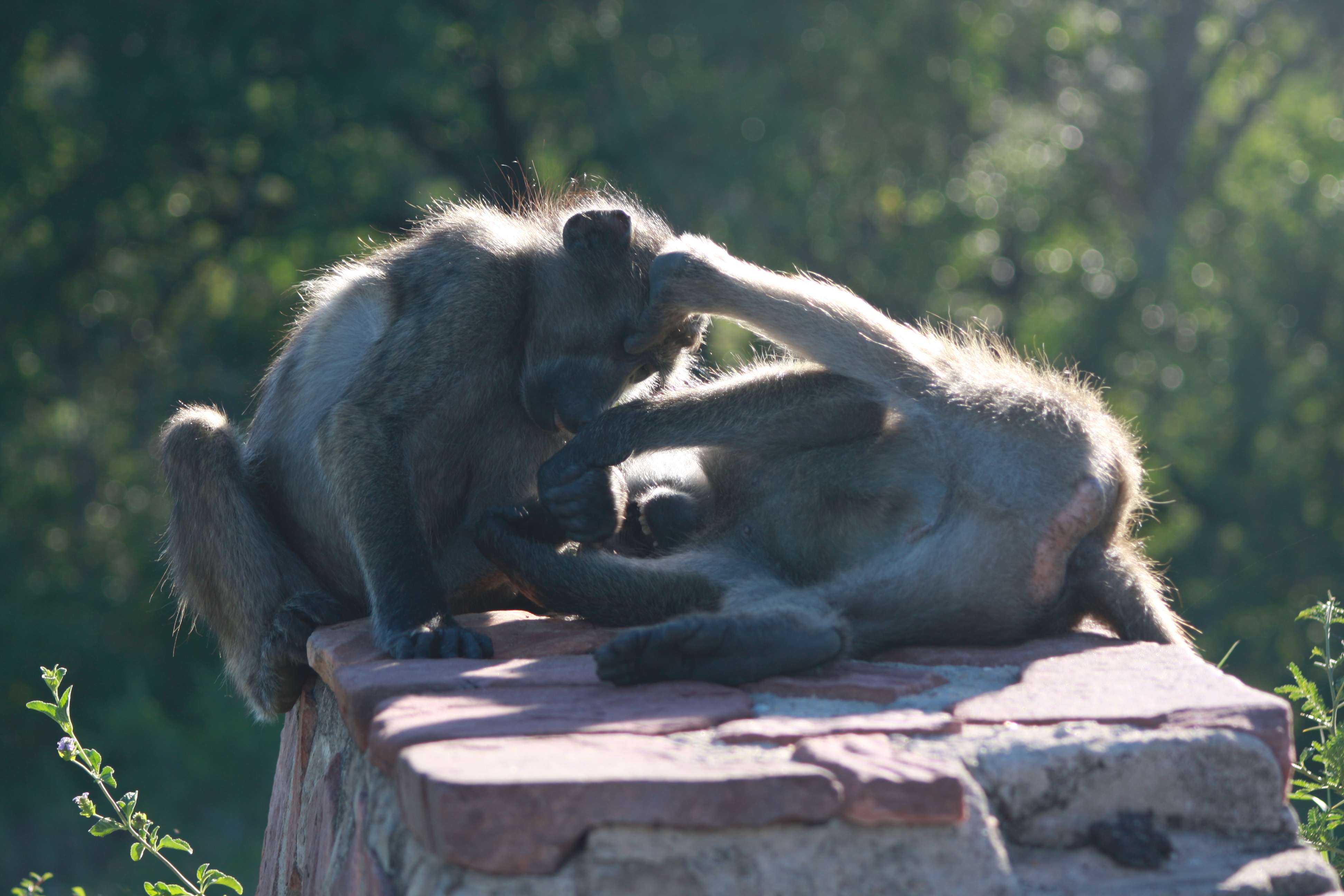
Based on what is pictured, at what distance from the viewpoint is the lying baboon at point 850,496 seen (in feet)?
8.05

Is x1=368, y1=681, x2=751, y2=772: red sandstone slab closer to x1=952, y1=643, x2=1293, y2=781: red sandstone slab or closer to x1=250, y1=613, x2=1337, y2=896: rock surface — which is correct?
x1=250, y1=613, x2=1337, y2=896: rock surface

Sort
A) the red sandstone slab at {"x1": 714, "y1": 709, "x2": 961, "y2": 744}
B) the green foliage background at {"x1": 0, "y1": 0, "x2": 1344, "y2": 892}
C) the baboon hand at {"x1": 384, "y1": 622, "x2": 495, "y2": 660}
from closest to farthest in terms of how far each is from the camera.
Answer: the red sandstone slab at {"x1": 714, "y1": 709, "x2": 961, "y2": 744} → the baboon hand at {"x1": 384, "y1": 622, "x2": 495, "y2": 660} → the green foliage background at {"x1": 0, "y1": 0, "x2": 1344, "y2": 892}

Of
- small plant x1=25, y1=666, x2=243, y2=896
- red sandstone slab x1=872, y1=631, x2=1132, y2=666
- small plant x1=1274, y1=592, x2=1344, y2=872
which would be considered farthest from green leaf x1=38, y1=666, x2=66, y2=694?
small plant x1=1274, y1=592, x2=1344, y2=872

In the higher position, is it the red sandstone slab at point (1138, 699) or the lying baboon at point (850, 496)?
the lying baboon at point (850, 496)

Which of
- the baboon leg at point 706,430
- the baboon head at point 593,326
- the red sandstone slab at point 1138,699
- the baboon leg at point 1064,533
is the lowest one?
the red sandstone slab at point 1138,699

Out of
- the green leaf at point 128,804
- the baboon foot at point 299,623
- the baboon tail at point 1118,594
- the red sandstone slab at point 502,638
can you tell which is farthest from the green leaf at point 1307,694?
the green leaf at point 128,804

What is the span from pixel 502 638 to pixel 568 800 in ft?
3.47

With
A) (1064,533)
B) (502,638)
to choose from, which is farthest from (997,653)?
(502,638)

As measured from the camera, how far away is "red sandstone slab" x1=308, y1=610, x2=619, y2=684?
249cm

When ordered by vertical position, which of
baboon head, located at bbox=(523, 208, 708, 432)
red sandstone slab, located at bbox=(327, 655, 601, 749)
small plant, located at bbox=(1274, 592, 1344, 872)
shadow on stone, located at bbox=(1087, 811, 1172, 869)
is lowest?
small plant, located at bbox=(1274, 592, 1344, 872)

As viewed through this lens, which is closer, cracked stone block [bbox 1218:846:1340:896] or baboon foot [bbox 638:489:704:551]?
cracked stone block [bbox 1218:846:1340:896]

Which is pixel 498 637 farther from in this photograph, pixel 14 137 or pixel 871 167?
pixel 871 167

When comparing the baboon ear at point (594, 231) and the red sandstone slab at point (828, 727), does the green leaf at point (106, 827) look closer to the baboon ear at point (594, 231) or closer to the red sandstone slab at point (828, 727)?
the red sandstone slab at point (828, 727)

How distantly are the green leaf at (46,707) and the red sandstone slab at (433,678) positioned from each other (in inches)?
21.8
